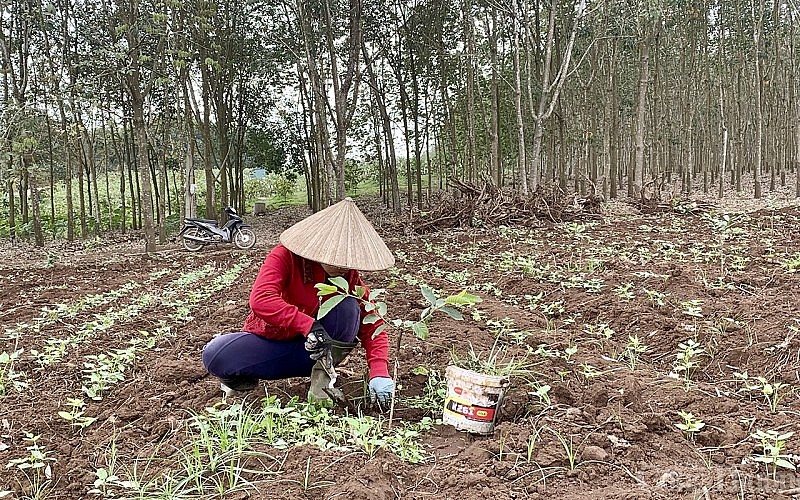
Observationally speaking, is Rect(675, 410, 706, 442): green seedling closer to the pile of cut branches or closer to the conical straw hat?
the conical straw hat

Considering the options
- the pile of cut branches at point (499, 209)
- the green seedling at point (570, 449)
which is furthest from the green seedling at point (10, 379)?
the pile of cut branches at point (499, 209)

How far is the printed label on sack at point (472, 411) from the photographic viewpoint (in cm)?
297

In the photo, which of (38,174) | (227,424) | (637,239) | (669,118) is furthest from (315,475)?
(669,118)

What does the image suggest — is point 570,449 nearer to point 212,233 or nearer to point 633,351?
point 633,351

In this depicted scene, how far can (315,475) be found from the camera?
8.03 ft

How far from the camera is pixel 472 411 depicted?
2.97 metres

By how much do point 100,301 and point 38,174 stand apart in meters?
4.83

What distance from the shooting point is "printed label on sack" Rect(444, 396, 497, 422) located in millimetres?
2967

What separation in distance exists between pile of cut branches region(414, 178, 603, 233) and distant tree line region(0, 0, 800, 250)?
→ 0.49 metres

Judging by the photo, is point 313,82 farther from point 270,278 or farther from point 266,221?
point 270,278

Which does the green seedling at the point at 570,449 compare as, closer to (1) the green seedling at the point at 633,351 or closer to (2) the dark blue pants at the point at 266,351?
(2) the dark blue pants at the point at 266,351

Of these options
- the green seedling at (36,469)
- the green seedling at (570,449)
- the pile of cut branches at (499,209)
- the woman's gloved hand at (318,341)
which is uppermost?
the pile of cut branches at (499,209)

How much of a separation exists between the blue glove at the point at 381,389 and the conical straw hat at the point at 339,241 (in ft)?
1.73

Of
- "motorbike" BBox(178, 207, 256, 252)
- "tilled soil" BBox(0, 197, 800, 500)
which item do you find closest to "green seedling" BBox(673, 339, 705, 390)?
"tilled soil" BBox(0, 197, 800, 500)
